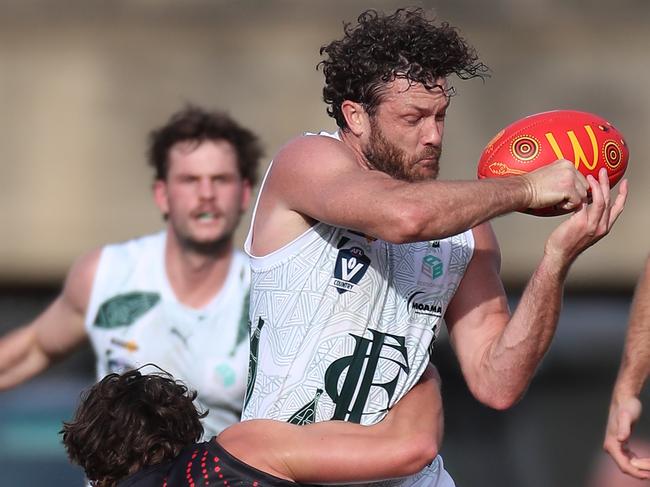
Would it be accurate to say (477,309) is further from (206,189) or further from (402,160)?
(206,189)

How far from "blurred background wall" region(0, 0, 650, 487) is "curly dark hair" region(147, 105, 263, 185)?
4134mm

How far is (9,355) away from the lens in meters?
6.38

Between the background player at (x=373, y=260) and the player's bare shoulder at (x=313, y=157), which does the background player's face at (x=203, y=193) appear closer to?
the background player at (x=373, y=260)

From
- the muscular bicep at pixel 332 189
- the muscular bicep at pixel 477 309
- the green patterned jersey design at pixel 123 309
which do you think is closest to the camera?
the muscular bicep at pixel 332 189

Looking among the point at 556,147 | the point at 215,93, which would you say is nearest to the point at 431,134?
the point at 556,147

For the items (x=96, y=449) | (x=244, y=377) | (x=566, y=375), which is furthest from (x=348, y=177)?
(x=566, y=375)

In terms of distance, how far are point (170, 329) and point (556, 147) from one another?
108 inches

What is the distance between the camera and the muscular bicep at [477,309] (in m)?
4.41

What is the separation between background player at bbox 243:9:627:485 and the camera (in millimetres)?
4031

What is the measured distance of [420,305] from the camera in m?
4.25

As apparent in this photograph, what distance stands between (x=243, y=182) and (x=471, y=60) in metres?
2.55

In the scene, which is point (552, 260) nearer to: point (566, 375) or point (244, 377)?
point (244, 377)

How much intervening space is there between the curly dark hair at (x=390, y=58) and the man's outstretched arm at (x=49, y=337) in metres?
2.41

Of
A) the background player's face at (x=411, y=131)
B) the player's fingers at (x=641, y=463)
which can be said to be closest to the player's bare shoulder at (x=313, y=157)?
the background player's face at (x=411, y=131)
